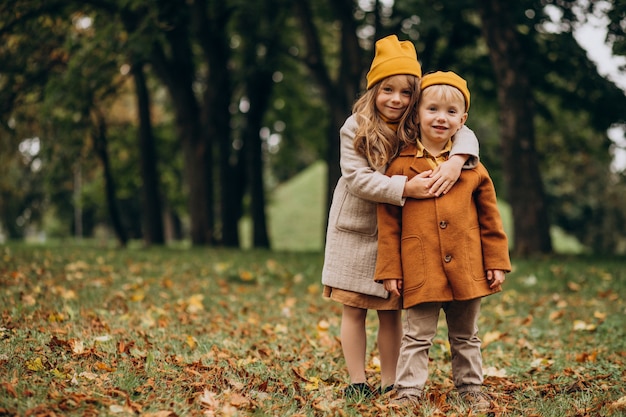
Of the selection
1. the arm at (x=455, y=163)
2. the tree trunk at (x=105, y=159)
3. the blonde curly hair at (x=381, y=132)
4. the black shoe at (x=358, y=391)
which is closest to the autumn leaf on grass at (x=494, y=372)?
the black shoe at (x=358, y=391)

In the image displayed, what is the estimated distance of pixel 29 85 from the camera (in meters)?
11.5

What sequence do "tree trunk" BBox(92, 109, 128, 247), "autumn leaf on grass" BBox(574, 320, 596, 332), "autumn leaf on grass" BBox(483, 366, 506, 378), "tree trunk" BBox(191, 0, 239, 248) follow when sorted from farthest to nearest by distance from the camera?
"tree trunk" BBox(92, 109, 128, 247) → "tree trunk" BBox(191, 0, 239, 248) → "autumn leaf on grass" BBox(574, 320, 596, 332) → "autumn leaf on grass" BBox(483, 366, 506, 378)

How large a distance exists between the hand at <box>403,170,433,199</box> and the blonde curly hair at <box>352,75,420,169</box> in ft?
0.66

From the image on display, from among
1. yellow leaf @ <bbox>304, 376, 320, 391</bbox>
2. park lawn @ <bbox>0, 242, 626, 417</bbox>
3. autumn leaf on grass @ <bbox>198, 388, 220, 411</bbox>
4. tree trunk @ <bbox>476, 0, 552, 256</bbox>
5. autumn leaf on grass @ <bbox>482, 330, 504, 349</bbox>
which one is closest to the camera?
autumn leaf on grass @ <bbox>198, 388, 220, 411</bbox>

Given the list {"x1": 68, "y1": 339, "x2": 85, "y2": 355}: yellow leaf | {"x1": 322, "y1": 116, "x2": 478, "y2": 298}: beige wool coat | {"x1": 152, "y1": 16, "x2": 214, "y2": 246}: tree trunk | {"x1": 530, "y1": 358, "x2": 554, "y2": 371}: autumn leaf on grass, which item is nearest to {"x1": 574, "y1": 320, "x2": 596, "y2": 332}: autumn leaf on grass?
{"x1": 530, "y1": 358, "x2": 554, "y2": 371}: autumn leaf on grass

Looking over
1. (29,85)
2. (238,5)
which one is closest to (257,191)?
(238,5)

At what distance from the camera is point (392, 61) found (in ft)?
12.0

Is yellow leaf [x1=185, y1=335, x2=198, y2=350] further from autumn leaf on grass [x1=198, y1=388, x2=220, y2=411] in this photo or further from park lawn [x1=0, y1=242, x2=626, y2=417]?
autumn leaf on grass [x1=198, y1=388, x2=220, y2=411]

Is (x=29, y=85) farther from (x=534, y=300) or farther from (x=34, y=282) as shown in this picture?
(x=534, y=300)

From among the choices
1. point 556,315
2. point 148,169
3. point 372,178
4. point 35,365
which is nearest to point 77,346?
point 35,365

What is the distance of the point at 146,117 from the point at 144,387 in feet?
46.4

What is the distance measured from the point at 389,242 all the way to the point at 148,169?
14.3m

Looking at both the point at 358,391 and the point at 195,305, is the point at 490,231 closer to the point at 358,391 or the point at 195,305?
the point at 358,391

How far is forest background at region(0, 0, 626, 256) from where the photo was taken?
11.0 m
